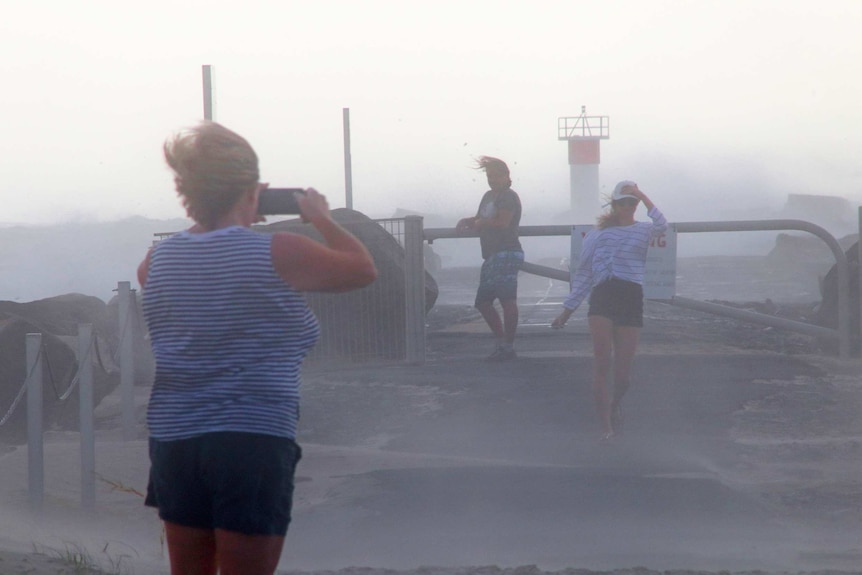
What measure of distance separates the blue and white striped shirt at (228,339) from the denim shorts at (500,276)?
7.50m

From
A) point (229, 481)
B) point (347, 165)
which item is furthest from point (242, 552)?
point (347, 165)

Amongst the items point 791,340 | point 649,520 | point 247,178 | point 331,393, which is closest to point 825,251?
point 791,340

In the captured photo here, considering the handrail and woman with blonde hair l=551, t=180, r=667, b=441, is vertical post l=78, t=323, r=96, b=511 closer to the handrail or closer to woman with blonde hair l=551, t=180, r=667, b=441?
woman with blonde hair l=551, t=180, r=667, b=441

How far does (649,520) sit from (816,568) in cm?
99

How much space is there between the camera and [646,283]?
10961 millimetres

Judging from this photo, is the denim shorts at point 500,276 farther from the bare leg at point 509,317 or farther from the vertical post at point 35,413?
the vertical post at point 35,413

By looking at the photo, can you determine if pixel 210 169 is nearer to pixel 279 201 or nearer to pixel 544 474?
pixel 279 201

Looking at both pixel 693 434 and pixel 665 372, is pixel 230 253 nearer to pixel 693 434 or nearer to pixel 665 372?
pixel 693 434

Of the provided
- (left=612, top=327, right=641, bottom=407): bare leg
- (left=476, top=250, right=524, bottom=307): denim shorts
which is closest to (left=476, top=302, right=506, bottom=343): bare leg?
(left=476, top=250, right=524, bottom=307): denim shorts

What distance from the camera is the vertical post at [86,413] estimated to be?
6.04 m

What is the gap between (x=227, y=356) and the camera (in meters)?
2.85

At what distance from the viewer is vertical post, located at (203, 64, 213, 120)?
10516 mm

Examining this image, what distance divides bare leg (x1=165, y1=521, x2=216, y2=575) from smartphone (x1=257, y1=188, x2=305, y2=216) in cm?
92

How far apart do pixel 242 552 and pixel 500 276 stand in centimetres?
768
